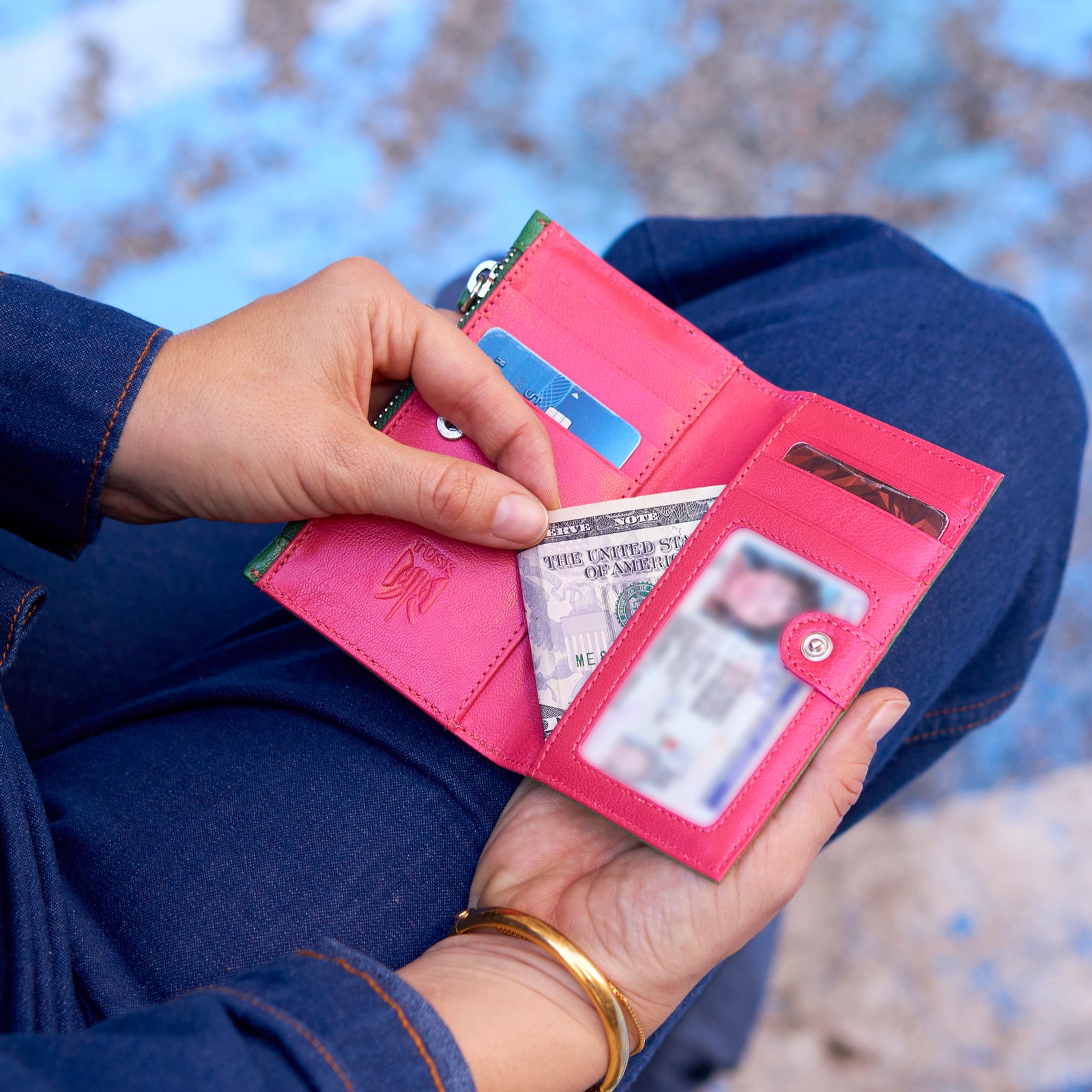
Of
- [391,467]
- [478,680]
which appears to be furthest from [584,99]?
[478,680]

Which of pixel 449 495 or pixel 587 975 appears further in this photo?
pixel 449 495

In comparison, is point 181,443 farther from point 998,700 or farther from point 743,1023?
point 743,1023

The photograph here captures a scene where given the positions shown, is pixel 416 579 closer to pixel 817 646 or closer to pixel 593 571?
pixel 593 571

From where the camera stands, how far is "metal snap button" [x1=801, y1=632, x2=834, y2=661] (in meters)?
0.86

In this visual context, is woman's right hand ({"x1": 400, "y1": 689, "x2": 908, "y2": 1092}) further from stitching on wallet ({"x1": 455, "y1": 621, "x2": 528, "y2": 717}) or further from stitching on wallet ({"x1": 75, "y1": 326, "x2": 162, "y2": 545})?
stitching on wallet ({"x1": 75, "y1": 326, "x2": 162, "y2": 545})

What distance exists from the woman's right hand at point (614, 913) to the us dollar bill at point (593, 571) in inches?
6.5

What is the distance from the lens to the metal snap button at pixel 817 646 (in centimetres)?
86

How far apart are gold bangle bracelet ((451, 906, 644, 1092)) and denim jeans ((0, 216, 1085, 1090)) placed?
4.1 inches

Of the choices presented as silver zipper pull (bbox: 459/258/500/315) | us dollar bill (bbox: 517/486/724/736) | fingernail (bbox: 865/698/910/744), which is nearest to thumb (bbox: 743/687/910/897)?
fingernail (bbox: 865/698/910/744)

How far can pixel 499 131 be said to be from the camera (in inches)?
81.6

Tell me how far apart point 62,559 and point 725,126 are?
1.75 meters

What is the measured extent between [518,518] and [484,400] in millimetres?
147

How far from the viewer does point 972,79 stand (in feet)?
6.70

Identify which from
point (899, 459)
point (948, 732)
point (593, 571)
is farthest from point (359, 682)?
point (948, 732)
